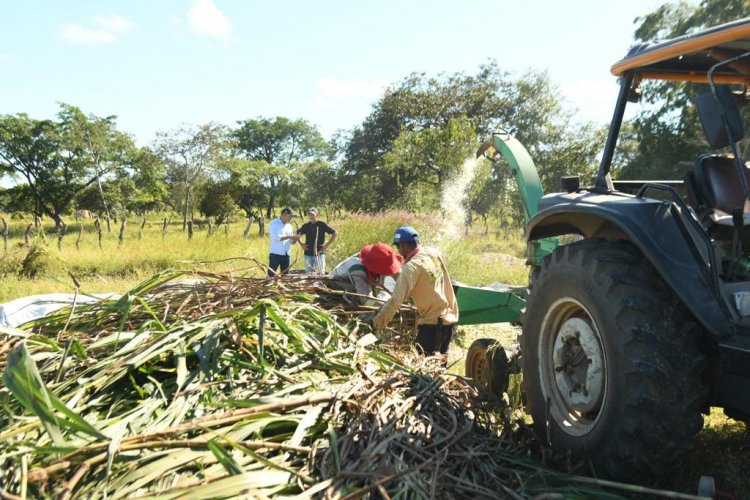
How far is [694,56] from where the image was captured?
10.6 ft

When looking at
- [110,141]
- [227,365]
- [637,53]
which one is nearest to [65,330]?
[227,365]

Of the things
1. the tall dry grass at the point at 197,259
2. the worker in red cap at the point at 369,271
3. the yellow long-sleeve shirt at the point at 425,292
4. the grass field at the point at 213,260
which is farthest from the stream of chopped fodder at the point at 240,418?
the tall dry grass at the point at 197,259

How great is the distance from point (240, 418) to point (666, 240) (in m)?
1.99

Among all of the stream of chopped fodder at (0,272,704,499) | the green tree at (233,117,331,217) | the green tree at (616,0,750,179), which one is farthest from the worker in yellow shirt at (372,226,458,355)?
the green tree at (233,117,331,217)

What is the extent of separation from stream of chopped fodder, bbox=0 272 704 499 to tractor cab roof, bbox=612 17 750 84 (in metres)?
1.92

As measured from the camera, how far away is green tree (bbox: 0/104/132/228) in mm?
30469

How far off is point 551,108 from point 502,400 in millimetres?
26666

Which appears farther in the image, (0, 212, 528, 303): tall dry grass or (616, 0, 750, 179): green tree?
(616, 0, 750, 179): green tree

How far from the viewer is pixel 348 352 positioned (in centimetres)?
336

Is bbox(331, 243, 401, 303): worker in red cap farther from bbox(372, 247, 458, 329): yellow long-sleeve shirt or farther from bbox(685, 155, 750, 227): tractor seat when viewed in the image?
bbox(685, 155, 750, 227): tractor seat

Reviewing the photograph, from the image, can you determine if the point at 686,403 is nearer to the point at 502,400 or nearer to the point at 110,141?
the point at 502,400

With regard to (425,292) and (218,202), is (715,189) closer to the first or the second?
(425,292)

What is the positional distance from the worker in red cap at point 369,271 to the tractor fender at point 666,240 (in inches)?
86.8

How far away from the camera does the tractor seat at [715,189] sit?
118 inches
